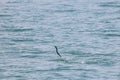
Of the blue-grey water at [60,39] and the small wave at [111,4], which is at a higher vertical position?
the small wave at [111,4]

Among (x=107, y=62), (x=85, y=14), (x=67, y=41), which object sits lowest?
(x=107, y=62)

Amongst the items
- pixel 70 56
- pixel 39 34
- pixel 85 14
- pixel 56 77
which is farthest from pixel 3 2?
pixel 56 77

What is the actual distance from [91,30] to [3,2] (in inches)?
385

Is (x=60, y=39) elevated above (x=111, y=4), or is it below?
below

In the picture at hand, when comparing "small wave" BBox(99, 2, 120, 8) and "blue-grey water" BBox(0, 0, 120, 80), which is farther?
"small wave" BBox(99, 2, 120, 8)

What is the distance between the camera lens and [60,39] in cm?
2438

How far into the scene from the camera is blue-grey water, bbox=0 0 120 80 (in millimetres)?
19875

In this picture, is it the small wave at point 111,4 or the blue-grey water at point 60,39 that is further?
the small wave at point 111,4

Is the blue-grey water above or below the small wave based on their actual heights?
below

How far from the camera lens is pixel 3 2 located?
34.3 metres

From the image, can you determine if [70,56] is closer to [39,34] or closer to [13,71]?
[13,71]

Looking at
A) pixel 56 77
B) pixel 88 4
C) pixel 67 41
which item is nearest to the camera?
pixel 56 77

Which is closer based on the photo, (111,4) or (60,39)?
(60,39)

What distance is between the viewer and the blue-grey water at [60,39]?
19.9 m
